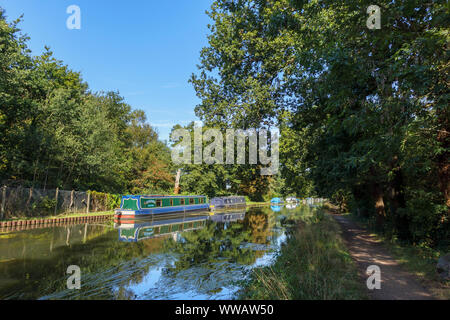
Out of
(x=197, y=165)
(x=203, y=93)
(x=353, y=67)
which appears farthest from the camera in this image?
(x=197, y=165)

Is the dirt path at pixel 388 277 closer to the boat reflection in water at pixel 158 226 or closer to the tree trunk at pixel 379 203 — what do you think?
the tree trunk at pixel 379 203

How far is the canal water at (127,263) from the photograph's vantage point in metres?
5.95

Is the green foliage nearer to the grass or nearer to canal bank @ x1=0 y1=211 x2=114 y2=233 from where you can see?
canal bank @ x1=0 y1=211 x2=114 y2=233

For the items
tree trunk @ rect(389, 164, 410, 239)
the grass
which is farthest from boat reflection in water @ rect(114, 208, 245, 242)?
tree trunk @ rect(389, 164, 410, 239)

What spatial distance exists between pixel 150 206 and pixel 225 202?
14.6 metres

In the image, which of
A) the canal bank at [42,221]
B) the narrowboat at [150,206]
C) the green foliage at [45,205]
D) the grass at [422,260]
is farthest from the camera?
the narrowboat at [150,206]

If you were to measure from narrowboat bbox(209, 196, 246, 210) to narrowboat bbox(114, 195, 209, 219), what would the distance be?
540cm

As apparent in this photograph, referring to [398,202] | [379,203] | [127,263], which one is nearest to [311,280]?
[127,263]

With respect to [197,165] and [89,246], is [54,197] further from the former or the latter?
[197,165]

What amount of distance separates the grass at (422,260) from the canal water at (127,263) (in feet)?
12.2

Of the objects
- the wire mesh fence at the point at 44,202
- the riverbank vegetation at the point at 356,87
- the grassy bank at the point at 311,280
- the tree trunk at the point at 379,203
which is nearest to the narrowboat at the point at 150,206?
the wire mesh fence at the point at 44,202
